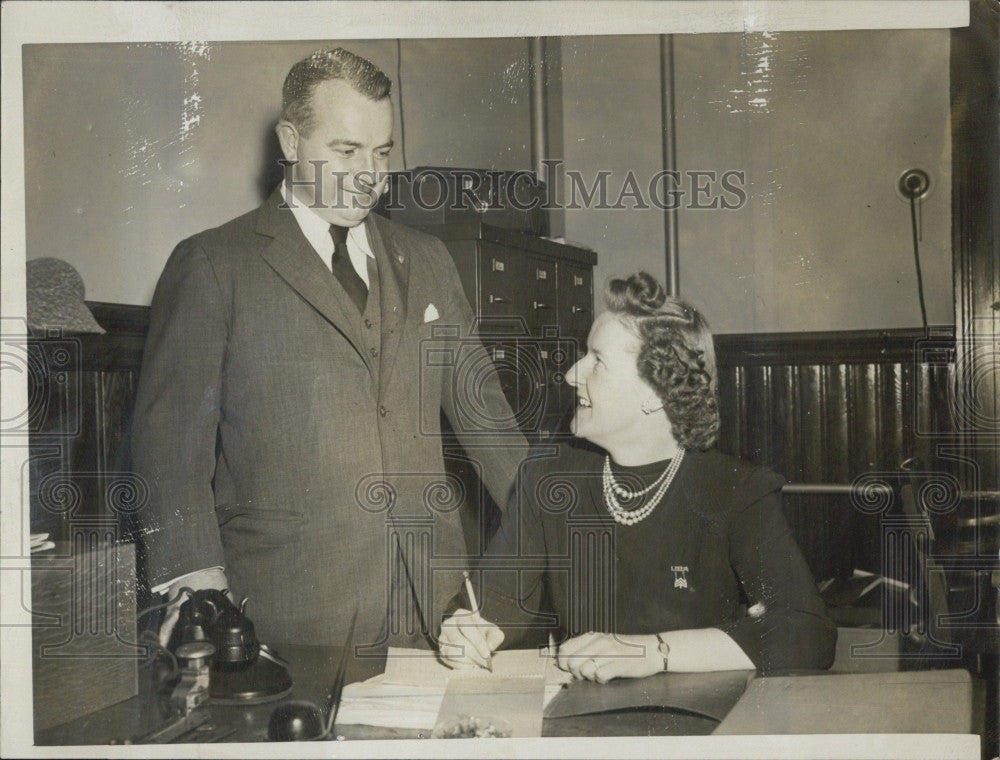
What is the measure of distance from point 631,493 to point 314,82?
4.18ft

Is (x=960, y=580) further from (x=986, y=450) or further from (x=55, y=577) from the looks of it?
(x=55, y=577)

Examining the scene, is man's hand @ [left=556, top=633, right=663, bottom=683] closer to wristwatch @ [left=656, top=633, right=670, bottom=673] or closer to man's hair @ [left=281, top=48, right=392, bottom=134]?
wristwatch @ [left=656, top=633, right=670, bottom=673]

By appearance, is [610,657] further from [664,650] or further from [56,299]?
[56,299]

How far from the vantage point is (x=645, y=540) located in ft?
7.27

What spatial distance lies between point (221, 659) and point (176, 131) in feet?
4.27

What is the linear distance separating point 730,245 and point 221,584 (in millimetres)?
1508

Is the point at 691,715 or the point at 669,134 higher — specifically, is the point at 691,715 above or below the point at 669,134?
below

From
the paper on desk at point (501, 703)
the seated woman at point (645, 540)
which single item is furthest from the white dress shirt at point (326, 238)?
the paper on desk at point (501, 703)

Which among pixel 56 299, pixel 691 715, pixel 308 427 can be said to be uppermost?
pixel 56 299

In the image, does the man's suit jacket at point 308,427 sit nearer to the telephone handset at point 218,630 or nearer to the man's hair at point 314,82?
the telephone handset at point 218,630

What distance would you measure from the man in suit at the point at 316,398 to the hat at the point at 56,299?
196 mm

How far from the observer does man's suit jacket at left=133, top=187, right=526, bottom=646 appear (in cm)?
218

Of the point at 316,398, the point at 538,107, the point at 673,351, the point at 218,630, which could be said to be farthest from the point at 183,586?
the point at 538,107

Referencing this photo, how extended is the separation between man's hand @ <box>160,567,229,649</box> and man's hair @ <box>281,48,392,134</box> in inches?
43.6
